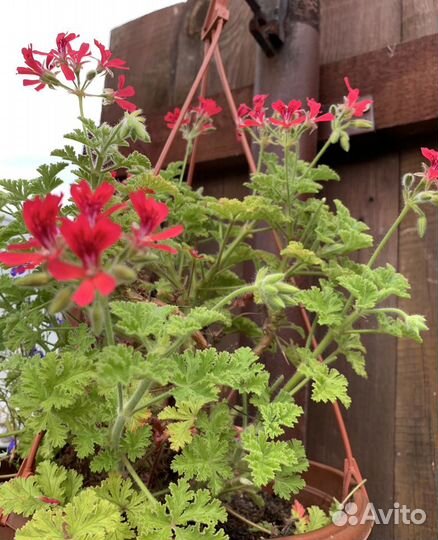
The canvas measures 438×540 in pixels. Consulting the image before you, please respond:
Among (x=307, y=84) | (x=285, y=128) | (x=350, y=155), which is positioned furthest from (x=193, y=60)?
(x=285, y=128)

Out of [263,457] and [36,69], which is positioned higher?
[36,69]

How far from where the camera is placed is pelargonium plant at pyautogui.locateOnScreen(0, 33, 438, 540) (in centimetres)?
41

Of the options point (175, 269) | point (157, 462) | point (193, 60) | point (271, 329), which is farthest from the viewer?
point (193, 60)

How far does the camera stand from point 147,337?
2.35 ft

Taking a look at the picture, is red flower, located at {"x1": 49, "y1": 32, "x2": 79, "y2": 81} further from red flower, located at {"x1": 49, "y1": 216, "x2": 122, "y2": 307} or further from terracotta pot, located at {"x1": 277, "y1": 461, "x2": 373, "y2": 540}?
terracotta pot, located at {"x1": 277, "y1": 461, "x2": 373, "y2": 540}

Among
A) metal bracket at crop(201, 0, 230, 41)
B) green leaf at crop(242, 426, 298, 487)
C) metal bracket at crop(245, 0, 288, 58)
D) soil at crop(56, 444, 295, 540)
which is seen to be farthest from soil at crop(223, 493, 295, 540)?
metal bracket at crop(245, 0, 288, 58)

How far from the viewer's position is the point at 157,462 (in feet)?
2.39

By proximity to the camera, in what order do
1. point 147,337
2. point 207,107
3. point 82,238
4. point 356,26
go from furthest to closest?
point 356,26
point 207,107
point 147,337
point 82,238

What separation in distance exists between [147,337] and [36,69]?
0.45 metres

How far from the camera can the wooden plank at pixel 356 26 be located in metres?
1.27

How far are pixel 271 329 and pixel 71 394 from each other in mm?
359

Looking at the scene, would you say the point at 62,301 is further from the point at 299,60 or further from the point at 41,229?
the point at 299,60

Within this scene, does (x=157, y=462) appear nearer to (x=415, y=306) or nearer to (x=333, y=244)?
(x=333, y=244)

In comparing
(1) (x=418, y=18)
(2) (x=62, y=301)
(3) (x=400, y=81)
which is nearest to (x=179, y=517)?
(2) (x=62, y=301)
